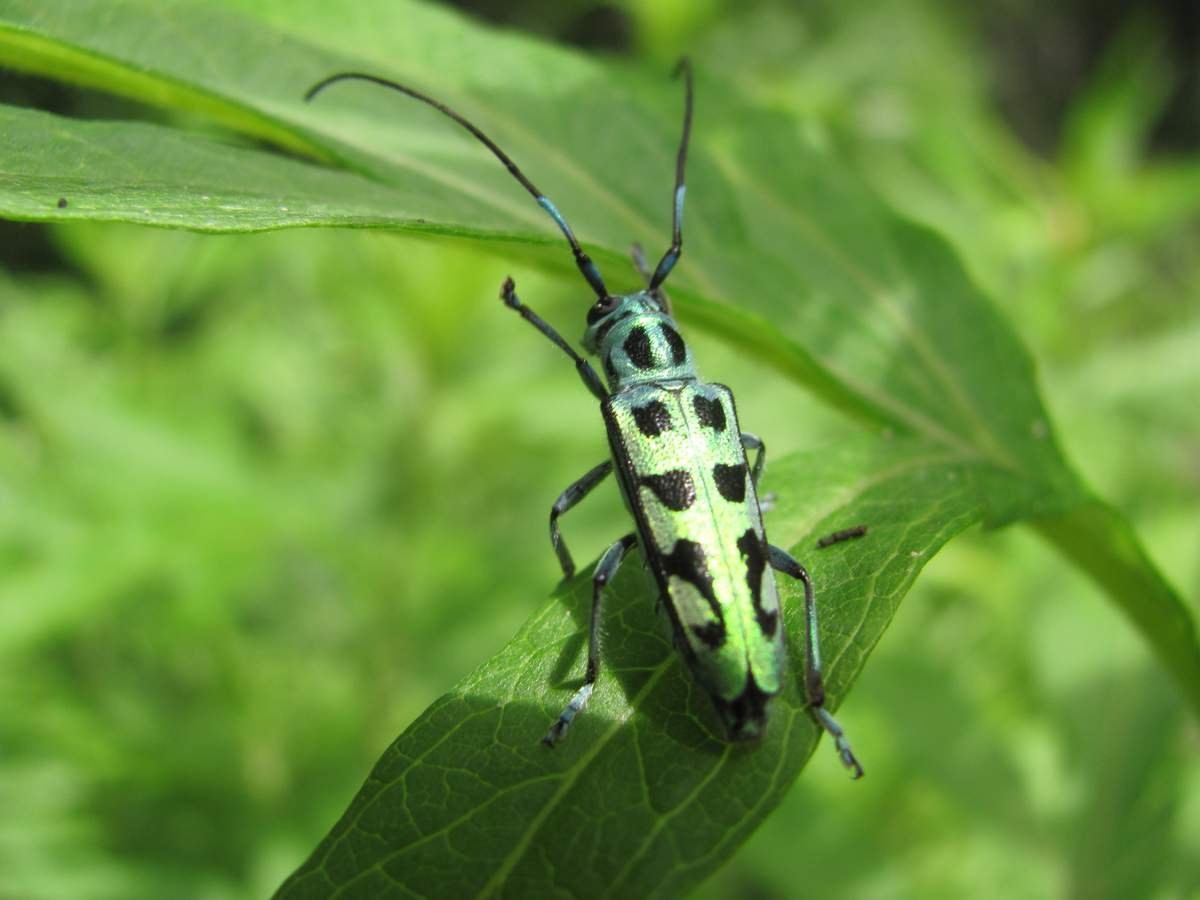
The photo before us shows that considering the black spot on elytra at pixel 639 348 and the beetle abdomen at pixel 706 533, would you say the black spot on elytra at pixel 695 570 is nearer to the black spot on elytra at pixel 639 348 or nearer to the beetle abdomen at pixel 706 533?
the beetle abdomen at pixel 706 533

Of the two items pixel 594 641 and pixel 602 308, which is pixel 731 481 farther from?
pixel 602 308

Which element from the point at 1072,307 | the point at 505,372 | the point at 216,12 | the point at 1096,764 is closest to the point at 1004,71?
the point at 1072,307

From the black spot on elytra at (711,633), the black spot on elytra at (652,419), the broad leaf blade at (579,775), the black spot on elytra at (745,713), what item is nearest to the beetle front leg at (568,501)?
the black spot on elytra at (652,419)

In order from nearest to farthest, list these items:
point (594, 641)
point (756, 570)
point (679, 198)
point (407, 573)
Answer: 1. point (594, 641)
2. point (756, 570)
3. point (679, 198)
4. point (407, 573)

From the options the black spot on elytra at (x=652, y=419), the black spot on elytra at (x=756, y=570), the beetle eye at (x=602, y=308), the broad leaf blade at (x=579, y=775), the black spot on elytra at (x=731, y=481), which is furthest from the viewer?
the beetle eye at (x=602, y=308)

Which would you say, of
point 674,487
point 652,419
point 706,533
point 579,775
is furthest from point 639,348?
point 579,775

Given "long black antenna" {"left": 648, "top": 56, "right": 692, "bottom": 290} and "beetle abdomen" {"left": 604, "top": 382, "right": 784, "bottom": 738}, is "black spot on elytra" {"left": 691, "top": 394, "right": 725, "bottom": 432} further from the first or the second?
"long black antenna" {"left": 648, "top": 56, "right": 692, "bottom": 290}
